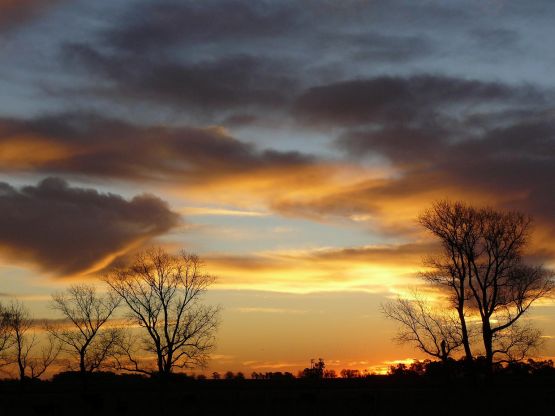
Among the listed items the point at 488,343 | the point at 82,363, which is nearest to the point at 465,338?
the point at 488,343

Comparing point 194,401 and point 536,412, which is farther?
point 194,401

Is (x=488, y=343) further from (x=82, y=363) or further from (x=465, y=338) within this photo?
(x=82, y=363)

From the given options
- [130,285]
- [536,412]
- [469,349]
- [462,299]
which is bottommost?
[536,412]

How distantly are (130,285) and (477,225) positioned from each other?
36580mm

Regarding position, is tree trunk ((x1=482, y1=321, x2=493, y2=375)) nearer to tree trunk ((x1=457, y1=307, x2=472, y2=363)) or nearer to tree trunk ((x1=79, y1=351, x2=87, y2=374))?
tree trunk ((x1=457, y1=307, x2=472, y2=363))

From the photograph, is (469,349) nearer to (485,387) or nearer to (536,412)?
(485,387)

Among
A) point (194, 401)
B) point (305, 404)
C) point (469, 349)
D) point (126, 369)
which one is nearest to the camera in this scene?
point (305, 404)

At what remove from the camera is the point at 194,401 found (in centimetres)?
5278

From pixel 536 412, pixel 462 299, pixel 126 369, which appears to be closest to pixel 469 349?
pixel 462 299

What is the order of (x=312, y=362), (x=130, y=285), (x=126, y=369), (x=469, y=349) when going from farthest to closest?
1. (x=312, y=362)
2. (x=130, y=285)
3. (x=126, y=369)
4. (x=469, y=349)

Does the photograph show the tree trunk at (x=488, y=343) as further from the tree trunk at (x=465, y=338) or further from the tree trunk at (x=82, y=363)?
the tree trunk at (x=82, y=363)

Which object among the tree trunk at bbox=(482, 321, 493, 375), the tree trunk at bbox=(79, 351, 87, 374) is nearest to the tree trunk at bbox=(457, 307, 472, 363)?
the tree trunk at bbox=(482, 321, 493, 375)

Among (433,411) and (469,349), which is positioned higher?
(469,349)

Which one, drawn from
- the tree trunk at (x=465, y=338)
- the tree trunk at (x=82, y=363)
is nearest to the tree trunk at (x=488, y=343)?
the tree trunk at (x=465, y=338)
